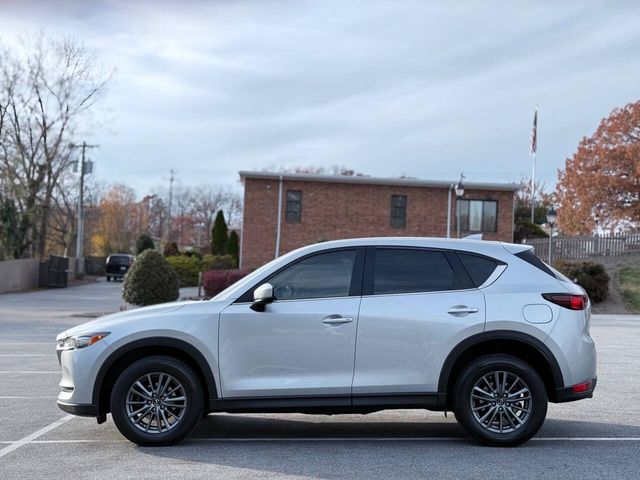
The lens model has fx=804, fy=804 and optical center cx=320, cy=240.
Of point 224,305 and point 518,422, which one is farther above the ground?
point 224,305

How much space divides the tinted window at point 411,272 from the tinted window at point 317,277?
275mm

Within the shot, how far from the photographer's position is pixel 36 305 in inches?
1302

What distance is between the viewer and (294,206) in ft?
137

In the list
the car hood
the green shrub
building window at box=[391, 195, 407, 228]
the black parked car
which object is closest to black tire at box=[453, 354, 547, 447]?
the car hood

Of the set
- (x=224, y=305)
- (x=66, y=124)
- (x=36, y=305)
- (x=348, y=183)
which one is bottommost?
(x=36, y=305)

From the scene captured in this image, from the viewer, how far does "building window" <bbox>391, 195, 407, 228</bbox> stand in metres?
42.2

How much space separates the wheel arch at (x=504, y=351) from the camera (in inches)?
280

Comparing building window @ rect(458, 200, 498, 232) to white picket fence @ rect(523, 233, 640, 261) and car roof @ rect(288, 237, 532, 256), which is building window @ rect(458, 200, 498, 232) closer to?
white picket fence @ rect(523, 233, 640, 261)

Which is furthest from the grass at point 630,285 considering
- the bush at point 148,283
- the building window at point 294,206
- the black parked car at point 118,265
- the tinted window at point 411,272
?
the black parked car at point 118,265

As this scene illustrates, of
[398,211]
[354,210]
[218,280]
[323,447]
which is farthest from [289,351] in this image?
[398,211]

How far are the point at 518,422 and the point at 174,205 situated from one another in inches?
3933

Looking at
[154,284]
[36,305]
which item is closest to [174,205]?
[36,305]

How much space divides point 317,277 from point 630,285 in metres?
30.4

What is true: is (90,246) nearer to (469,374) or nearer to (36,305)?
(36,305)
